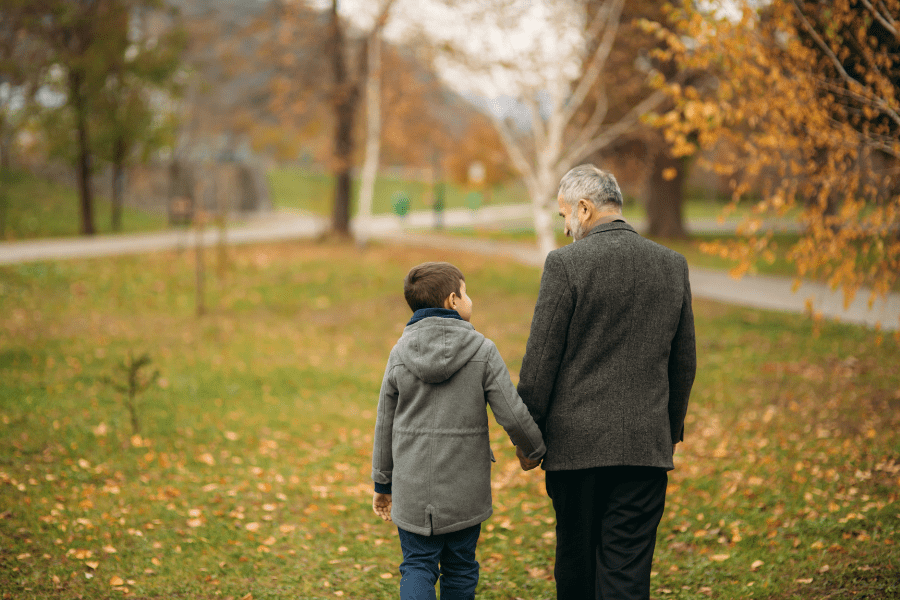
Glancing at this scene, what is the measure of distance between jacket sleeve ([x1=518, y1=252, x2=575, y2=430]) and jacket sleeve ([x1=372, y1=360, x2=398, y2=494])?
20.1 inches

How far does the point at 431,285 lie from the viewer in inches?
112

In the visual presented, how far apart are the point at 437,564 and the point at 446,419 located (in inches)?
24.2

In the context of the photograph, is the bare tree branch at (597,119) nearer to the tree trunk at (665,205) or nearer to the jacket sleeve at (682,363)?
the jacket sleeve at (682,363)

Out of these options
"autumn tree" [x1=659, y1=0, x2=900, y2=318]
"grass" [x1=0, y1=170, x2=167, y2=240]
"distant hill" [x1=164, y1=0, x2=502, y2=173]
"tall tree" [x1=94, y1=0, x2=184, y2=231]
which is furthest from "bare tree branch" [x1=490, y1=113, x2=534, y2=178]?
"grass" [x1=0, y1=170, x2=167, y2=240]

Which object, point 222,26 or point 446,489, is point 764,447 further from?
point 222,26

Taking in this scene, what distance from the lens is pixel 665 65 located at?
18281 millimetres

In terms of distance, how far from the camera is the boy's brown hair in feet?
9.29

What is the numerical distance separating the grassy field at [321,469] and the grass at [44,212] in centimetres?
1048

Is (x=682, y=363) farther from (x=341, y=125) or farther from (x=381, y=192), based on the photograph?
(x=381, y=192)

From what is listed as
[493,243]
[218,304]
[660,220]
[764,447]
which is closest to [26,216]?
[218,304]

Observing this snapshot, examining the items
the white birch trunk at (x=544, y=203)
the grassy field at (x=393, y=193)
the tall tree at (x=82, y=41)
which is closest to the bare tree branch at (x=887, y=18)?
the white birch trunk at (x=544, y=203)

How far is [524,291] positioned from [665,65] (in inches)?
325

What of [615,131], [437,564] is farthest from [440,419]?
[615,131]

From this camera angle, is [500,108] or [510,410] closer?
[510,410]
